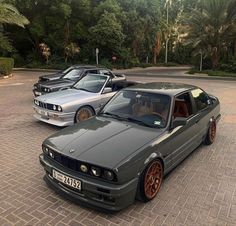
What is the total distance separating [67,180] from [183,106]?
2.47m

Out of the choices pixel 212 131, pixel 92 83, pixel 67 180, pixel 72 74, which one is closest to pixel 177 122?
pixel 67 180

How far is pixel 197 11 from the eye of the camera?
941 inches

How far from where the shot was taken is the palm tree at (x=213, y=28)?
73.7ft

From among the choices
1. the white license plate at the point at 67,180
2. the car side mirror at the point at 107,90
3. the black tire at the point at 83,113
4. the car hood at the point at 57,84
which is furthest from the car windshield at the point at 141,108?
the car hood at the point at 57,84

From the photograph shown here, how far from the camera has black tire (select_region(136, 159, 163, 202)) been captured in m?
3.81

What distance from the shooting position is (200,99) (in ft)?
19.0

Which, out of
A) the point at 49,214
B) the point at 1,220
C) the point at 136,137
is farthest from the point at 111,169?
the point at 1,220

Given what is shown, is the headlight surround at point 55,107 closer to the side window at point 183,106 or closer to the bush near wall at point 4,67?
the side window at point 183,106

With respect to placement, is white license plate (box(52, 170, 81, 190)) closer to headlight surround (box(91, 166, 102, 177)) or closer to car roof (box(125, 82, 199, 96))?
headlight surround (box(91, 166, 102, 177))

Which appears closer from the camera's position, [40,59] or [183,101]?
[183,101]

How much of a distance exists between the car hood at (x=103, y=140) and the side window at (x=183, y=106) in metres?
0.70

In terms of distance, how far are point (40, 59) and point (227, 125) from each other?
93.9ft

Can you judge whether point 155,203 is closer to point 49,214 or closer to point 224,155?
point 49,214

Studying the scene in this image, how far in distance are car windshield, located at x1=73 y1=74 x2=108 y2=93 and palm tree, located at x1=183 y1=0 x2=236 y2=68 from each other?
17.2 m
